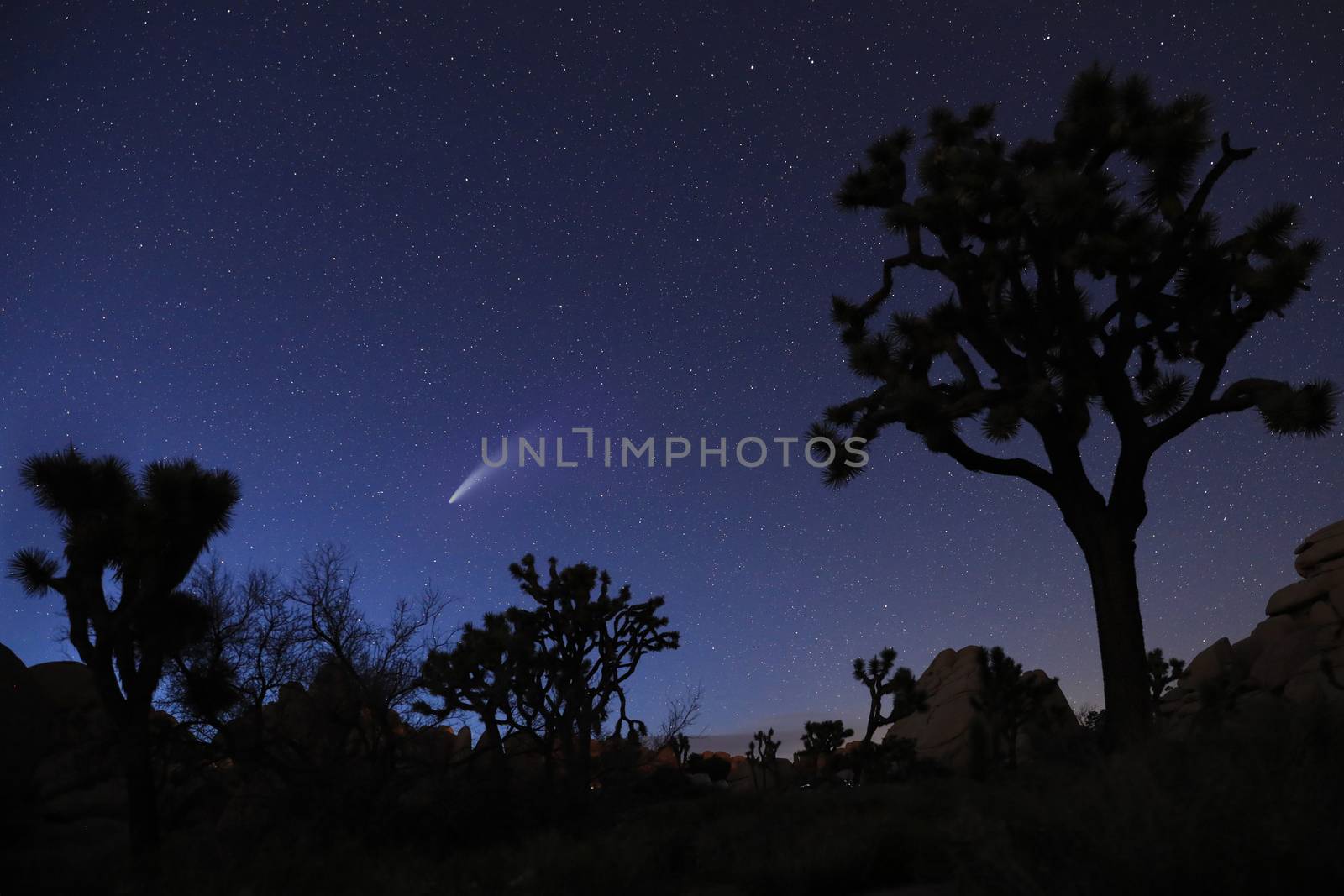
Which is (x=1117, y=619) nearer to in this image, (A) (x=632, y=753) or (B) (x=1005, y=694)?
(A) (x=632, y=753)

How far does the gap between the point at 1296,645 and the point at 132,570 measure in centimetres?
2639

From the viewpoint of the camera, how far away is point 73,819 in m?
20.8

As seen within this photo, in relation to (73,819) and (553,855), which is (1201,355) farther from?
(73,819)

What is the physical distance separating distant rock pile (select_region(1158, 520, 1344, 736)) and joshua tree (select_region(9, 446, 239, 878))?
810 inches

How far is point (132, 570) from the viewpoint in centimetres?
1538

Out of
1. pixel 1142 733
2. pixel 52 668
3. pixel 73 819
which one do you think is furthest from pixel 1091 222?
pixel 52 668

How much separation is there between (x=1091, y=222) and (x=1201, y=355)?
2.48 m

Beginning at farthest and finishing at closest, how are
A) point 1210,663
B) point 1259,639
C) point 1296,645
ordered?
point 1210,663 → point 1259,639 → point 1296,645

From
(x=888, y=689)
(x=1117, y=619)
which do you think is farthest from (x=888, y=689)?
(x=1117, y=619)

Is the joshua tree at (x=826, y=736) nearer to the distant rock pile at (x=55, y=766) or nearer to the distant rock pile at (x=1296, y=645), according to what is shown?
the distant rock pile at (x=1296, y=645)

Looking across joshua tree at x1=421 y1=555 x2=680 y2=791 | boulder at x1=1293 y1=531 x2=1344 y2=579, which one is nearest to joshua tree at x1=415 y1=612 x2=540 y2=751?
joshua tree at x1=421 y1=555 x2=680 y2=791

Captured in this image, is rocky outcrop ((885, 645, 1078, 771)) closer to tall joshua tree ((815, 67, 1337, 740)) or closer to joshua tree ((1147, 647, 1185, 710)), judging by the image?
joshua tree ((1147, 647, 1185, 710))

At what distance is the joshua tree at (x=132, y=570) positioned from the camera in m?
14.8

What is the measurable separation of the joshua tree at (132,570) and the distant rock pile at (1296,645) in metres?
20.6
